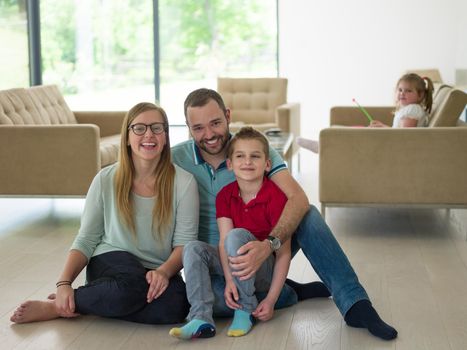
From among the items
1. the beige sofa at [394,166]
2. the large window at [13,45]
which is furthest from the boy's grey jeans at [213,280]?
the large window at [13,45]

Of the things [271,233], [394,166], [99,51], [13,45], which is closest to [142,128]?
[271,233]

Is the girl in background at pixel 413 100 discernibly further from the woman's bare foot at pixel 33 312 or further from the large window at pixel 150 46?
the large window at pixel 150 46

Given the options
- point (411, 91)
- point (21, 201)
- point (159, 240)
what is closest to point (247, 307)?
point (159, 240)

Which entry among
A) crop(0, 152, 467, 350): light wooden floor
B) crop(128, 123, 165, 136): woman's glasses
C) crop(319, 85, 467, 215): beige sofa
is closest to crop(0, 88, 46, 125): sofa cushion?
crop(0, 152, 467, 350): light wooden floor

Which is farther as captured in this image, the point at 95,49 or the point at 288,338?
the point at 95,49

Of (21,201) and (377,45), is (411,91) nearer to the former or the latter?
(21,201)

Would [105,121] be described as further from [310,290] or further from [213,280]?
[213,280]

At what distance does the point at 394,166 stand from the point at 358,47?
5892 millimetres

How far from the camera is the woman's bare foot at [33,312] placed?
10.6 feet

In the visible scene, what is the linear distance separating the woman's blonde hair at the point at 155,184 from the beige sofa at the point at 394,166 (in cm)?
171

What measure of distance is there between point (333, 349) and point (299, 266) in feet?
4.11

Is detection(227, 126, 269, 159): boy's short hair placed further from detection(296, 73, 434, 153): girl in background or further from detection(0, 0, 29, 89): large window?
detection(0, 0, 29, 89): large window

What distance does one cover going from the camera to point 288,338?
310 centimetres

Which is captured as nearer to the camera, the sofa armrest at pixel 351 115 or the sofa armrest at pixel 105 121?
the sofa armrest at pixel 105 121
